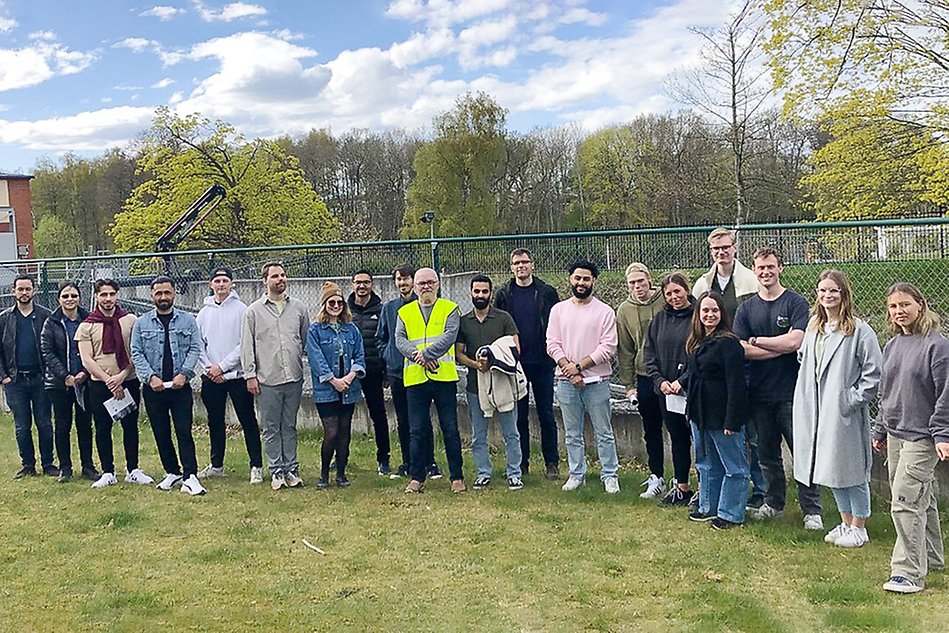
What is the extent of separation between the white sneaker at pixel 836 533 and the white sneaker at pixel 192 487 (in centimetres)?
470

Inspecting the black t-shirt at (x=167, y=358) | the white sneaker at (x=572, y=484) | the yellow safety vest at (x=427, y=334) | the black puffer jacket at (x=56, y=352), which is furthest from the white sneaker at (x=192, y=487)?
the white sneaker at (x=572, y=484)

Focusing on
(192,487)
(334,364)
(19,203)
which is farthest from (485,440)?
(19,203)

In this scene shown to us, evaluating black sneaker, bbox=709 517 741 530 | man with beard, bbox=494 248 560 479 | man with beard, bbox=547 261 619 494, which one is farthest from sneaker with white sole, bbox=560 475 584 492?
black sneaker, bbox=709 517 741 530

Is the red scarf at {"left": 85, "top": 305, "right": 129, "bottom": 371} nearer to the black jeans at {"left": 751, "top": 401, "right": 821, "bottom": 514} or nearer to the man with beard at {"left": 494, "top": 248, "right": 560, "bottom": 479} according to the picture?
the man with beard at {"left": 494, "top": 248, "right": 560, "bottom": 479}

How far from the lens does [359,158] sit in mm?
51594


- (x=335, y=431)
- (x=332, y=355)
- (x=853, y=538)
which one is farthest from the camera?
(x=335, y=431)

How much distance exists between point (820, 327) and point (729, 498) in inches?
50.5

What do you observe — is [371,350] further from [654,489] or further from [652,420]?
[654,489]

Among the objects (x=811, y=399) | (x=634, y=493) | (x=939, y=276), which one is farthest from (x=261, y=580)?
(x=939, y=276)

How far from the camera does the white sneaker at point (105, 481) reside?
7203mm

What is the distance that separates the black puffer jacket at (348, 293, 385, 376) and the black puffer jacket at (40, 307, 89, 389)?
7.88 ft

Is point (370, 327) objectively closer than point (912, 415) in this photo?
No

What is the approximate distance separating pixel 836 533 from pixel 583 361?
79.9 inches

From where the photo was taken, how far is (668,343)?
225 inches
